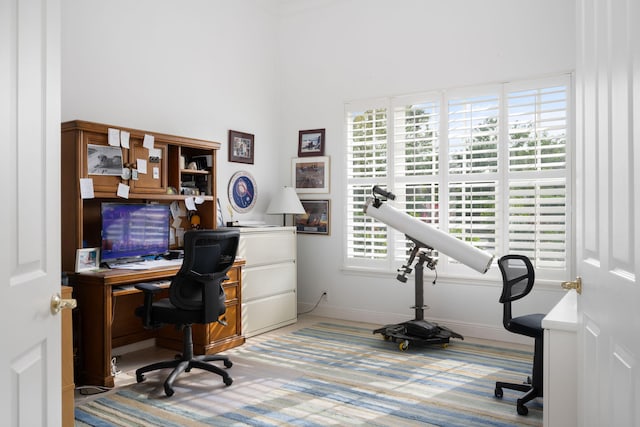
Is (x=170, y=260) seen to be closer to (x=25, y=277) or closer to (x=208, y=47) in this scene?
(x=208, y=47)

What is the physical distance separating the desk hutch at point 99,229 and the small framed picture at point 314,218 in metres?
1.41

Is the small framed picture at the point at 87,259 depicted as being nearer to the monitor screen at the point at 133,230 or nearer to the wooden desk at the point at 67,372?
the monitor screen at the point at 133,230

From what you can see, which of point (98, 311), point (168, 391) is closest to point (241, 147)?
point (98, 311)

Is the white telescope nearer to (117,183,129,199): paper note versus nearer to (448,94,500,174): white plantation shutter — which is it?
(448,94,500,174): white plantation shutter

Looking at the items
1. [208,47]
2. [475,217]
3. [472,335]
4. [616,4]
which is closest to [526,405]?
[472,335]

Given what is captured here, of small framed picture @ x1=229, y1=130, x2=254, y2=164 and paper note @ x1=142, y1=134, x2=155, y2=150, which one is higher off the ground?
small framed picture @ x1=229, y1=130, x2=254, y2=164

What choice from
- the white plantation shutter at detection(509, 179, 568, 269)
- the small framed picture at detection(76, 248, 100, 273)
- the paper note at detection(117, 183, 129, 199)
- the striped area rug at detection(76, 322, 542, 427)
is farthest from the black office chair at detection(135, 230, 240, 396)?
the white plantation shutter at detection(509, 179, 568, 269)

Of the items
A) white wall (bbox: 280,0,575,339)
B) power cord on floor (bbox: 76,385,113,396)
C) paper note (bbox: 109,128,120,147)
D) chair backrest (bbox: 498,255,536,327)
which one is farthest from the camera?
white wall (bbox: 280,0,575,339)

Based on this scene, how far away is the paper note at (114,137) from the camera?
3.43 m

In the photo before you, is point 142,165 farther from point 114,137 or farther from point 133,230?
point 133,230

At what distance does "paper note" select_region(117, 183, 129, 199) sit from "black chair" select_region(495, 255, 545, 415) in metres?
2.67

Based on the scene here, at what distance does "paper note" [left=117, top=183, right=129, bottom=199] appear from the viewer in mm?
3520

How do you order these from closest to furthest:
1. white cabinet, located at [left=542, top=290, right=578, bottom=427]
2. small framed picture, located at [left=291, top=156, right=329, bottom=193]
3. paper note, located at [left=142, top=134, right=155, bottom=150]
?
white cabinet, located at [left=542, top=290, right=578, bottom=427], paper note, located at [left=142, top=134, right=155, bottom=150], small framed picture, located at [left=291, top=156, right=329, bottom=193]

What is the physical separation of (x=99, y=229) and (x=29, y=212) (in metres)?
2.61
